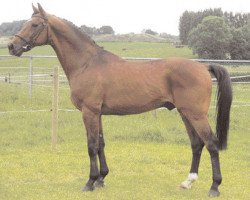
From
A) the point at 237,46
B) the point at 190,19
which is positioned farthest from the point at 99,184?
the point at 190,19

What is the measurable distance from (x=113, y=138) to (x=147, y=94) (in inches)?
173

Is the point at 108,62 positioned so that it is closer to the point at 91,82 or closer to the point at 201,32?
the point at 91,82

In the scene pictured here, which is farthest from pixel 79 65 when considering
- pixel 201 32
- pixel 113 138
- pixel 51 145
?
pixel 201 32

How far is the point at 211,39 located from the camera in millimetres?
42625

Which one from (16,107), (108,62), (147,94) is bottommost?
(16,107)

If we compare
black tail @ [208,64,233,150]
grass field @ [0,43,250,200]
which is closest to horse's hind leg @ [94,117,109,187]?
grass field @ [0,43,250,200]

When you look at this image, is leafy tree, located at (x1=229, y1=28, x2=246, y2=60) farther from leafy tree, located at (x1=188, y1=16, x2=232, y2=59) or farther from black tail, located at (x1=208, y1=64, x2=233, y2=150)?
black tail, located at (x1=208, y1=64, x2=233, y2=150)

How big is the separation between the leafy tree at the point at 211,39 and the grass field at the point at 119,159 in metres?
28.1

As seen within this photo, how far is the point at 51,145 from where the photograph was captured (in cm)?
888

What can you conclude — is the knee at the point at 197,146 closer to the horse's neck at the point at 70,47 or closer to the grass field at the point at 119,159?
the grass field at the point at 119,159

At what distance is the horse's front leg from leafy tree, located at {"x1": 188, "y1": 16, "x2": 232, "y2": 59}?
34199 mm

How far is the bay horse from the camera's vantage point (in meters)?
5.63

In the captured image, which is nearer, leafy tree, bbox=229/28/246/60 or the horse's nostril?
the horse's nostril

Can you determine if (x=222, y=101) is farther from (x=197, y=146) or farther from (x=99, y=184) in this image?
(x=99, y=184)
